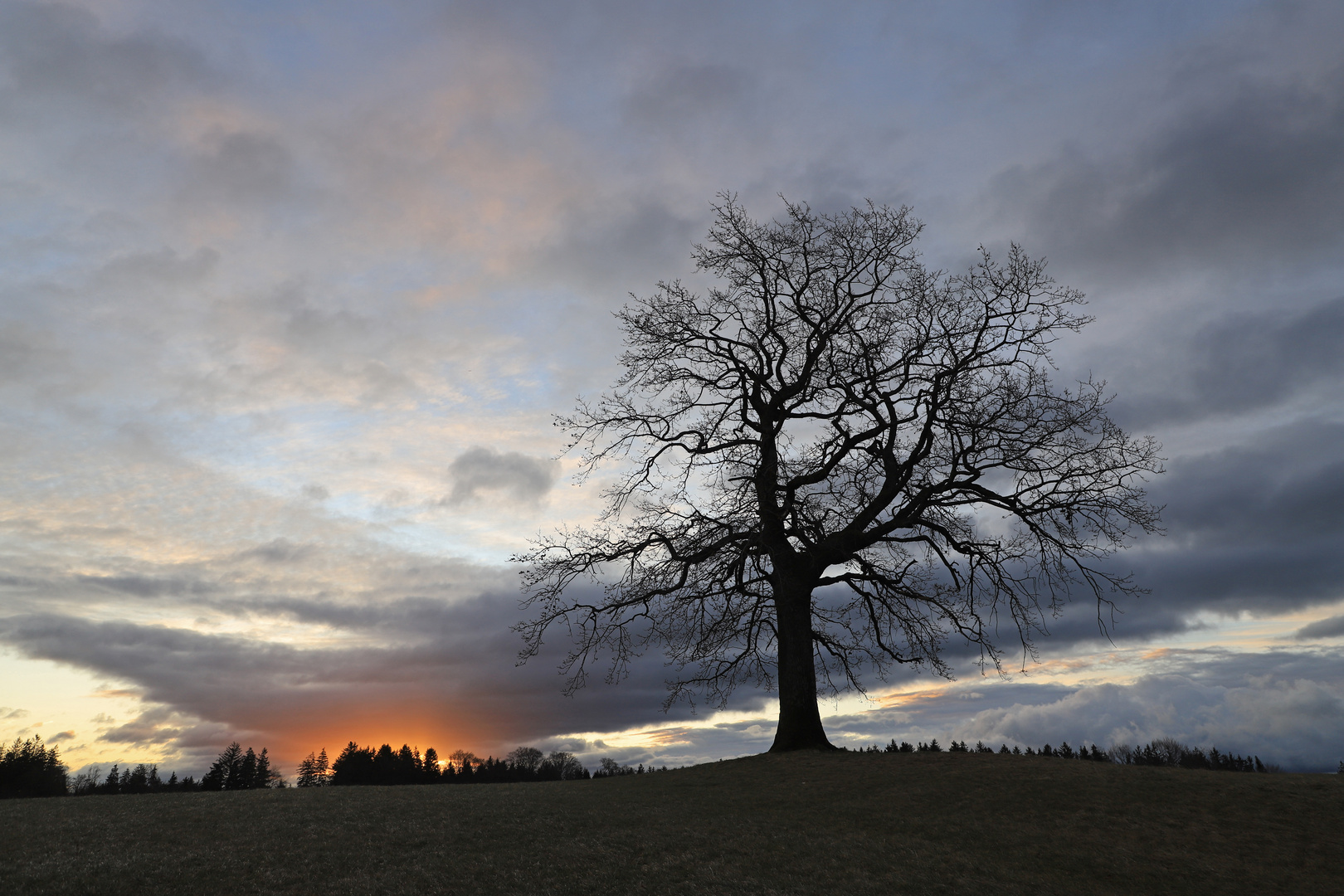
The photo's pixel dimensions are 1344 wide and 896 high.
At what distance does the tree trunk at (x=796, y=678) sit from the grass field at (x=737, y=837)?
3419 millimetres

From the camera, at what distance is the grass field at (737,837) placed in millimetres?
9891

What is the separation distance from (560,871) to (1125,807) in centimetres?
968

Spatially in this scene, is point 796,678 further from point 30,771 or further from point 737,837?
point 30,771

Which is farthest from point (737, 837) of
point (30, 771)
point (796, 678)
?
point (30, 771)

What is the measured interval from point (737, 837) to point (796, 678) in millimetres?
7977

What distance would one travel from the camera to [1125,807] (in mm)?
12891

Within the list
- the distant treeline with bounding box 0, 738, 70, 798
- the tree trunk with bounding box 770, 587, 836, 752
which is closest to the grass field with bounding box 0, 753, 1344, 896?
the tree trunk with bounding box 770, 587, 836, 752

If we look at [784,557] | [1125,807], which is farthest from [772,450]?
[1125,807]

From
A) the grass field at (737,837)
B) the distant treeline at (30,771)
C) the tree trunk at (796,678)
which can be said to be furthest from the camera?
the distant treeline at (30,771)

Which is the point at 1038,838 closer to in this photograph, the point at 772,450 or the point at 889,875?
the point at 889,875

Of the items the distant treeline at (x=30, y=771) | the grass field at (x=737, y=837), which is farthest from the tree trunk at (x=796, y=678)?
the distant treeline at (x=30, y=771)

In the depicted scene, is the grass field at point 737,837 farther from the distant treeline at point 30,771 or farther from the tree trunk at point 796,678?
the distant treeline at point 30,771

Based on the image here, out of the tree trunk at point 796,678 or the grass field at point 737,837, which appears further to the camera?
the tree trunk at point 796,678

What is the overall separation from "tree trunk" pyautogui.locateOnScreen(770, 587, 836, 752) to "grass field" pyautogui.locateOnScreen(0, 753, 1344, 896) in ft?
11.2
